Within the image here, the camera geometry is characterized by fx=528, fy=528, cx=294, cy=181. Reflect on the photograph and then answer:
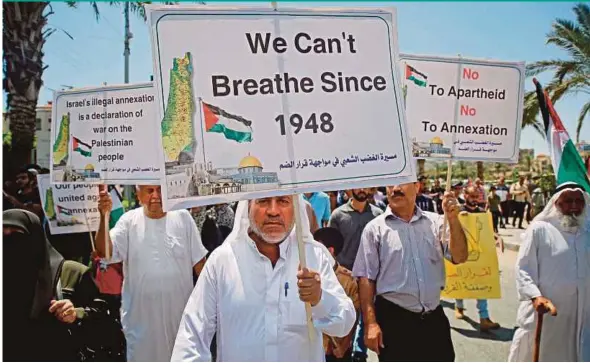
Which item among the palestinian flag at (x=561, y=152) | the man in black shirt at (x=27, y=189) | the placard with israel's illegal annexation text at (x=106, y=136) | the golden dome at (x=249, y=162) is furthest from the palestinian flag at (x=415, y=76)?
the man in black shirt at (x=27, y=189)

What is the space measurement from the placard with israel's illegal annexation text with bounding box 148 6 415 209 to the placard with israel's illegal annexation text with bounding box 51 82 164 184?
153 cm

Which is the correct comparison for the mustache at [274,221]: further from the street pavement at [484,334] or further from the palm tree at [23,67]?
the palm tree at [23,67]

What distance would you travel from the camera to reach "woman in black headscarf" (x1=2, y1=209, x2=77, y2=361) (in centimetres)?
267

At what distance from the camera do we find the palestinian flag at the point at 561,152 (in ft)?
12.0

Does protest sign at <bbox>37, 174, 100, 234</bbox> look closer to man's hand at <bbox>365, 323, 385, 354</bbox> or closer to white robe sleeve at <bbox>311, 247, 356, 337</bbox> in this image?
man's hand at <bbox>365, 323, 385, 354</bbox>

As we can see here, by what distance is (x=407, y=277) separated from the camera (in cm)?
325

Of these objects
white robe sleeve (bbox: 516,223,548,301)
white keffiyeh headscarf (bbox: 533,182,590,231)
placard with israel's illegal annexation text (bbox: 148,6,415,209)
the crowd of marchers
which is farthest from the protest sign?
white keffiyeh headscarf (bbox: 533,182,590,231)

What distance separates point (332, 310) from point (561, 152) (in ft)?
7.77

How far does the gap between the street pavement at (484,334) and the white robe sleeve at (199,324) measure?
329 centimetres

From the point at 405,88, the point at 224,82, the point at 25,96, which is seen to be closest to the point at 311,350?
the point at 224,82

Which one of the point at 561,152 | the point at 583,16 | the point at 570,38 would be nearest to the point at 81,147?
the point at 561,152

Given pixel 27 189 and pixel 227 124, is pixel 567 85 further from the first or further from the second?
pixel 27 189

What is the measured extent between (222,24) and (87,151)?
2.01 metres

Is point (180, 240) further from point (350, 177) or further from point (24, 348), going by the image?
point (350, 177)
